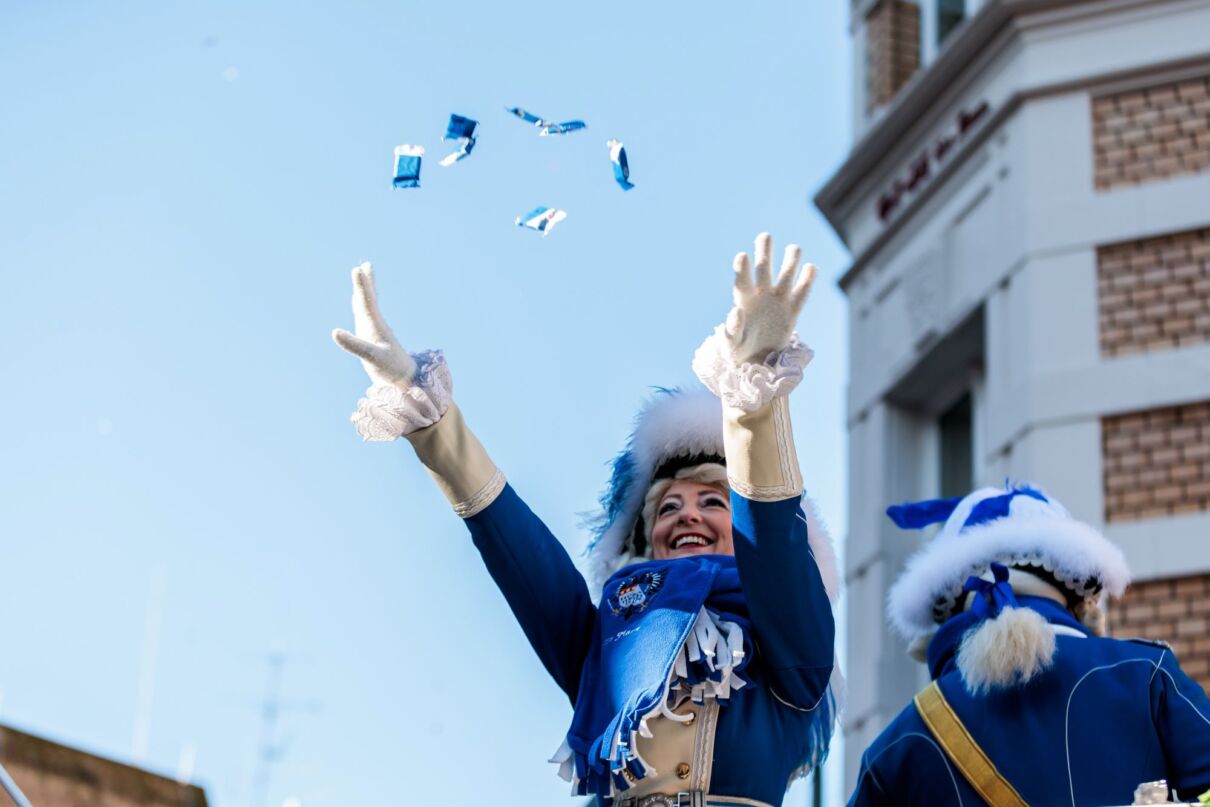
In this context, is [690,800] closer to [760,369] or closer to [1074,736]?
[760,369]

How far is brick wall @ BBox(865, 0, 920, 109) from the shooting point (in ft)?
43.3

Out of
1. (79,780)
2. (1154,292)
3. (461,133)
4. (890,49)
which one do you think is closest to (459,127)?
(461,133)

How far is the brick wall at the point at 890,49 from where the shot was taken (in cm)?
1321

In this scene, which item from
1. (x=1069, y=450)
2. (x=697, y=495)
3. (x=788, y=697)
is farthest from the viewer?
(x=1069, y=450)

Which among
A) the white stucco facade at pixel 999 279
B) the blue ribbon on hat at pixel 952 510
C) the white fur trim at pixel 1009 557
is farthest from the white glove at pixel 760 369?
the white stucco facade at pixel 999 279

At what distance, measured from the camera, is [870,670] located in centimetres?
1188

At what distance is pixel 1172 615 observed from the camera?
33.7ft

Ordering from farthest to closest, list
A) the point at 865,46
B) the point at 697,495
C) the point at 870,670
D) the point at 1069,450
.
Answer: the point at 865,46, the point at 870,670, the point at 1069,450, the point at 697,495

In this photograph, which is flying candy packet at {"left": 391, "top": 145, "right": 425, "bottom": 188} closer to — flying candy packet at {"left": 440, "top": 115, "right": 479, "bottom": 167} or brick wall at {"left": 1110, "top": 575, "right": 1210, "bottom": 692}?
flying candy packet at {"left": 440, "top": 115, "right": 479, "bottom": 167}

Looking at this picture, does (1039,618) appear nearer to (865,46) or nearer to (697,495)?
(697,495)

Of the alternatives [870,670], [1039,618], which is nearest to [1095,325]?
[870,670]

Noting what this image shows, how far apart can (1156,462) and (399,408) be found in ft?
23.4

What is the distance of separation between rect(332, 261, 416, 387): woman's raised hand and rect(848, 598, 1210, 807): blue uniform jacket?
146 cm

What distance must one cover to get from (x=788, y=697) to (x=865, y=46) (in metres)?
10.1
